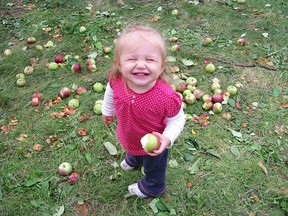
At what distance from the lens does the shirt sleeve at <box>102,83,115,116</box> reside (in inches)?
94.0

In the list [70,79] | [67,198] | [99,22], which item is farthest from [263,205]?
[99,22]

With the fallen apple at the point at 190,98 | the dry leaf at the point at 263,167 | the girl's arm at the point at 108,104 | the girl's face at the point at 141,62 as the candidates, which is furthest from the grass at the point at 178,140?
the girl's face at the point at 141,62

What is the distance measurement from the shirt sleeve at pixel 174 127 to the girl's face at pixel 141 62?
1.15ft

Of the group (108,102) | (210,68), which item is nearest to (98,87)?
(210,68)

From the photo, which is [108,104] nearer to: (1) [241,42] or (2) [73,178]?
(2) [73,178]

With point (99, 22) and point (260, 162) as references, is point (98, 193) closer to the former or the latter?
point (260, 162)

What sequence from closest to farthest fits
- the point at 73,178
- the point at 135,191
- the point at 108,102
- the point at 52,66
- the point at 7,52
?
the point at 108,102 → the point at 135,191 → the point at 73,178 → the point at 52,66 → the point at 7,52

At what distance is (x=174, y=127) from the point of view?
220cm

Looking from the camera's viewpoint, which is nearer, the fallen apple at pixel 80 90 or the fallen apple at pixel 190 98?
the fallen apple at pixel 190 98

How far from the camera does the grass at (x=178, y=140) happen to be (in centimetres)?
298

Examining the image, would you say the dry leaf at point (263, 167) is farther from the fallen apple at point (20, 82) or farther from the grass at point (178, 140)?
the fallen apple at point (20, 82)

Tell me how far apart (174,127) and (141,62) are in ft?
1.73

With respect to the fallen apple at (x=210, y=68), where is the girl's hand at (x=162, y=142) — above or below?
above

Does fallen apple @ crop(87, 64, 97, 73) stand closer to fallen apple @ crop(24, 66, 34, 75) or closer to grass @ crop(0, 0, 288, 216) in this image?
grass @ crop(0, 0, 288, 216)
